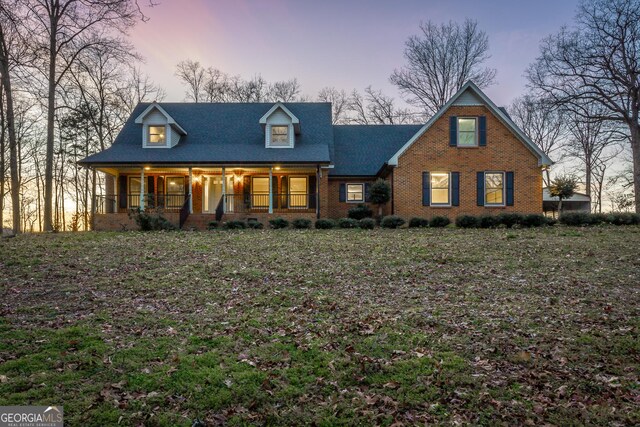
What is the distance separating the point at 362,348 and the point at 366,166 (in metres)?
17.8

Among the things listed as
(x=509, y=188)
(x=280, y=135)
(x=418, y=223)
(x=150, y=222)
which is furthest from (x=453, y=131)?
(x=150, y=222)

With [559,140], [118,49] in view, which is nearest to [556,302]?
[118,49]

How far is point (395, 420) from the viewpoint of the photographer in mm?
3430

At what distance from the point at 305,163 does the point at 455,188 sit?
724 centimetres

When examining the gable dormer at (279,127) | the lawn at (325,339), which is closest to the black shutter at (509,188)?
the lawn at (325,339)

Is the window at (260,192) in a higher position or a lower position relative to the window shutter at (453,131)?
lower

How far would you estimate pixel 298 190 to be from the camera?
850 inches

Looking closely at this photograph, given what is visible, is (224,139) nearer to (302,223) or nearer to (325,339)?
(302,223)

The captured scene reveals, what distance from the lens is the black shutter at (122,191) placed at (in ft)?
68.7

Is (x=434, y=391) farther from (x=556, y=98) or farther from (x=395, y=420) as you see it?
(x=556, y=98)

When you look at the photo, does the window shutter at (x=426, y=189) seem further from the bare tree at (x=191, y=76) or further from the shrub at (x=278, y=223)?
the bare tree at (x=191, y=76)

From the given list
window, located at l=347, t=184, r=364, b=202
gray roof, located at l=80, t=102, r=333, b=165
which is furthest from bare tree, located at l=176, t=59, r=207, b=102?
window, located at l=347, t=184, r=364, b=202

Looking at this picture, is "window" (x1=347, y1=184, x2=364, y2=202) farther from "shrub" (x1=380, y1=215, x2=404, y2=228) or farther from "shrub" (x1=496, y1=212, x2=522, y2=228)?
"shrub" (x1=496, y1=212, x2=522, y2=228)

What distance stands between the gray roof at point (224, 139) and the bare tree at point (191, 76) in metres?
9.71
